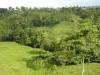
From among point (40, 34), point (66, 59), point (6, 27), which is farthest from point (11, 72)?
point (6, 27)

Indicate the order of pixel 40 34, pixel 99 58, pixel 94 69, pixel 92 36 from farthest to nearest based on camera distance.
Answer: pixel 40 34, pixel 99 58, pixel 94 69, pixel 92 36

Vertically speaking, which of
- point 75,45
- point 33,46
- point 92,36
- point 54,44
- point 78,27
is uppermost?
point 78,27

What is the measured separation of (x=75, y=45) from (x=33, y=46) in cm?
4137

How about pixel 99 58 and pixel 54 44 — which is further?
pixel 54 44

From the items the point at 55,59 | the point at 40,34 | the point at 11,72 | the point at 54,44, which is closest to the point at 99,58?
the point at 55,59

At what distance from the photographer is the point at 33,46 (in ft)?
196

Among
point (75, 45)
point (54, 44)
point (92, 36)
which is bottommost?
point (54, 44)

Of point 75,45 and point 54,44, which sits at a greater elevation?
point 75,45

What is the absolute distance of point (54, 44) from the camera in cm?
4200

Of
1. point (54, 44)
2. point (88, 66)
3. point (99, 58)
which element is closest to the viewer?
point (88, 66)

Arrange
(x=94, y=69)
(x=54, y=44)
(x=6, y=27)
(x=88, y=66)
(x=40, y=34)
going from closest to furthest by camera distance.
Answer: (x=94, y=69), (x=88, y=66), (x=54, y=44), (x=40, y=34), (x=6, y=27)

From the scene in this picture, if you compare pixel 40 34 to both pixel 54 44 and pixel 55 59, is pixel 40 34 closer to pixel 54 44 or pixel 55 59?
pixel 54 44

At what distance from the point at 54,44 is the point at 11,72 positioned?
55.7ft

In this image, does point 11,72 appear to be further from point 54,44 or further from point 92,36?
point 92,36
